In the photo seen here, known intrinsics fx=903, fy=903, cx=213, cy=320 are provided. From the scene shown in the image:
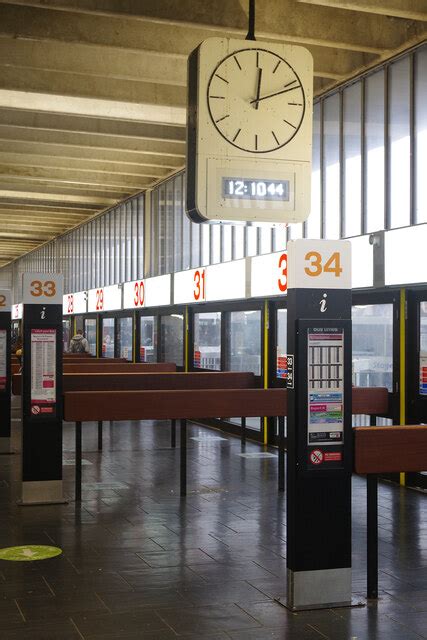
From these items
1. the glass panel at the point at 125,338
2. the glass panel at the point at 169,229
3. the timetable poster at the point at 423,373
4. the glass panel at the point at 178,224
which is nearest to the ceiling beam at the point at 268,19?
the timetable poster at the point at 423,373

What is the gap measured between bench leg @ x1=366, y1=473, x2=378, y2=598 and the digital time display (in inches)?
90.1

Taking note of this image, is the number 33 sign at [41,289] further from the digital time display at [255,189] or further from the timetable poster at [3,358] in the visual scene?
the timetable poster at [3,358]

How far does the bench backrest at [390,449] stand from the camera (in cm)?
548

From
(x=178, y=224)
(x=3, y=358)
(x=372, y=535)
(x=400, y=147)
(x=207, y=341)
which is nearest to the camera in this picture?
(x=372, y=535)

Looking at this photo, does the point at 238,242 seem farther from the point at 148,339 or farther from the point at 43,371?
the point at 43,371

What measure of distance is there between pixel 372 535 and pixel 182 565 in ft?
4.64

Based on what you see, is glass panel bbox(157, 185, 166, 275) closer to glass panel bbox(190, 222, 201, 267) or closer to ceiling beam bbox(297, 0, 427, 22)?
glass panel bbox(190, 222, 201, 267)

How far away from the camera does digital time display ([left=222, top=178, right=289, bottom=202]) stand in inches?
261

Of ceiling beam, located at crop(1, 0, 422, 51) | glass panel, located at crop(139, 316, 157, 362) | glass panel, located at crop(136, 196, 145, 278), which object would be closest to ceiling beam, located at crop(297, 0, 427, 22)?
ceiling beam, located at crop(1, 0, 422, 51)

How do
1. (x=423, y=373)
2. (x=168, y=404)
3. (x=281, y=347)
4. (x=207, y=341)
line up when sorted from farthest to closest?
(x=207, y=341)
(x=281, y=347)
(x=423, y=373)
(x=168, y=404)

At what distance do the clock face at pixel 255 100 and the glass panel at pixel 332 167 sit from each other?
4.15 meters

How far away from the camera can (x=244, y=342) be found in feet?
46.5

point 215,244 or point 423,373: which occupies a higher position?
point 215,244

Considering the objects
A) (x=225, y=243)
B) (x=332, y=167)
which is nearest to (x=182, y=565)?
(x=332, y=167)
